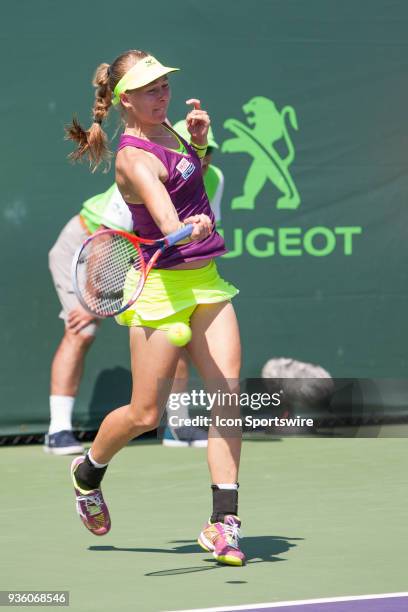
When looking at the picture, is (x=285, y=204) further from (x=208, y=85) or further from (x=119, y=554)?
(x=119, y=554)

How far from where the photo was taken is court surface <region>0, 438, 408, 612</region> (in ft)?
14.5

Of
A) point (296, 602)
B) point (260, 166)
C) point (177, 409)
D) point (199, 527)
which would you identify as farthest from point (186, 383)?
point (296, 602)

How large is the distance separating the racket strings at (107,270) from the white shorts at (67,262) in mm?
2418

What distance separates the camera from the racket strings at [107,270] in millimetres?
4918

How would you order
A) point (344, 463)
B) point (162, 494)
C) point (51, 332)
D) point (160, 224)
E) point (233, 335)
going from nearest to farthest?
point (160, 224)
point (233, 335)
point (162, 494)
point (344, 463)
point (51, 332)

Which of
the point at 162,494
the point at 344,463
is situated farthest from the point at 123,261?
the point at 344,463

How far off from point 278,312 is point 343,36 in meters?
1.53

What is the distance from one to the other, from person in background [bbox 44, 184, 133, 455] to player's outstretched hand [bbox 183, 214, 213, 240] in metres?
2.90

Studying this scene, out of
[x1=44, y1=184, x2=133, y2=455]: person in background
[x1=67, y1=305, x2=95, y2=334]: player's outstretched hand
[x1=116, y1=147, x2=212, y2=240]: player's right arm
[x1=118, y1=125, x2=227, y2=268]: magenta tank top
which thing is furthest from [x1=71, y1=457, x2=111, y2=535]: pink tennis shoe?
[x1=67, y1=305, x2=95, y2=334]: player's outstretched hand

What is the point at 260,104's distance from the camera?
7969 millimetres

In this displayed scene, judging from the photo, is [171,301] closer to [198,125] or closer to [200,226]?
[200,226]

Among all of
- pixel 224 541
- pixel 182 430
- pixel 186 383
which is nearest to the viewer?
pixel 224 541

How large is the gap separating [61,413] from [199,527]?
7.02ft

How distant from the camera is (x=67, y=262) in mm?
7531
